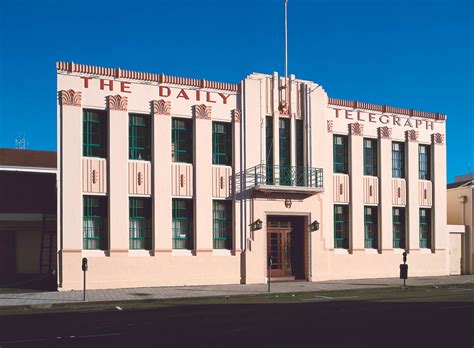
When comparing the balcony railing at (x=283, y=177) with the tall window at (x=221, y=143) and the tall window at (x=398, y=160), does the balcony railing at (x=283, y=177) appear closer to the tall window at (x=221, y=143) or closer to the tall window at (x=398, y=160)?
the tall window at (x=221, y=143)

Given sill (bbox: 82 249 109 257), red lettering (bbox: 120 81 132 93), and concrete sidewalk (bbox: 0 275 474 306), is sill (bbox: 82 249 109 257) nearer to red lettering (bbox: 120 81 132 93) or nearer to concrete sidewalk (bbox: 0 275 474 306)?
concrete sidewalk (bbox: 0 275 474 306)

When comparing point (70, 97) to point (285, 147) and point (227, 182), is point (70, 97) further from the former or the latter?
point (285, 147)

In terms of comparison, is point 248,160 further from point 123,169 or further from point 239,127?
point 123,169

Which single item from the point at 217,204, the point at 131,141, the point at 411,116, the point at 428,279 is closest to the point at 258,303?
the point at 217,204

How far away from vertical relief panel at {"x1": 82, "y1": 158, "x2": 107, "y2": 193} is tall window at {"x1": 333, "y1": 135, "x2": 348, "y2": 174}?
34.3 ft

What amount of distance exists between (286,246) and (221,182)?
13.4 feet

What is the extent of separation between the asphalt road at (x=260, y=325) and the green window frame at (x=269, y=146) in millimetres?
7600

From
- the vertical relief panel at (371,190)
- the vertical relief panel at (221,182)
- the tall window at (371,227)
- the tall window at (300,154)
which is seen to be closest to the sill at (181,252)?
the vertical relief panel at (221,182)

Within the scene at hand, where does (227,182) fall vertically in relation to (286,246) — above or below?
above

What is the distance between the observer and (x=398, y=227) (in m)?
27.9

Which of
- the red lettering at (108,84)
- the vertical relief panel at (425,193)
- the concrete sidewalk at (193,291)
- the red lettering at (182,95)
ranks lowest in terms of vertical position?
the concrete sidewalk at (193,291)

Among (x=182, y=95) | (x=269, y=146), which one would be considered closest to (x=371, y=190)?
(x=269, y=146)

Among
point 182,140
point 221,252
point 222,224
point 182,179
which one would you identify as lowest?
point 221,252

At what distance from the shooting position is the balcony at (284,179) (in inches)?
930
